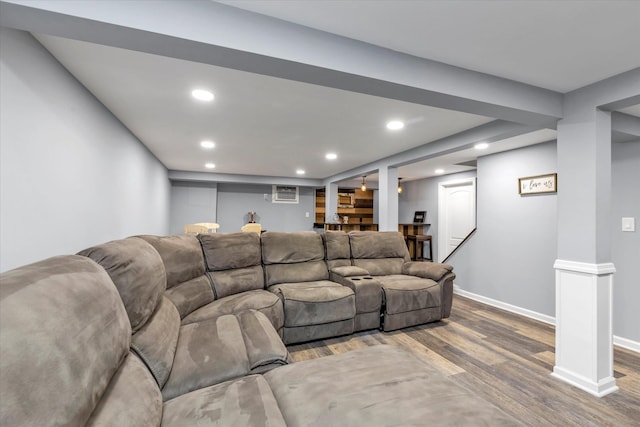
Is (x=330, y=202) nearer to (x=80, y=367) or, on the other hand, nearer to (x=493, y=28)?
(x=493, y=28)

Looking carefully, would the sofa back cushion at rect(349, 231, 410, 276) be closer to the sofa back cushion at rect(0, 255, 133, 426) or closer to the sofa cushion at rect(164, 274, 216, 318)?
the sofa cushion at rect(164, 274, 216, 318)

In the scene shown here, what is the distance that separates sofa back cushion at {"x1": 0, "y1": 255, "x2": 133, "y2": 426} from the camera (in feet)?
1.80

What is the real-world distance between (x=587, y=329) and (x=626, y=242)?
1.58 m

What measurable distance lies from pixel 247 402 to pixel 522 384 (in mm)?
2129

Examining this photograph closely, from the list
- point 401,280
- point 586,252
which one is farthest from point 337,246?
point 586,252

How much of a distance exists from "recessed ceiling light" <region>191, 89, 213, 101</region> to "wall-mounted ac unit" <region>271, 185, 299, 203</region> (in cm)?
506

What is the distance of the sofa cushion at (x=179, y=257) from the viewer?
6.70ft

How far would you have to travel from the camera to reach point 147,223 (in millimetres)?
4168

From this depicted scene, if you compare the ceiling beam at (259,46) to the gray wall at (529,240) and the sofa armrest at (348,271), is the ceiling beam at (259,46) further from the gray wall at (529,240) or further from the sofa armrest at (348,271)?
the sofa armrest at (348,271)

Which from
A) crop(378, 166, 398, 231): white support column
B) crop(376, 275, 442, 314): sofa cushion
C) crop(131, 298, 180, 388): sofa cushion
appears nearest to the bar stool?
crop(378, 166, 398, 231): white support column

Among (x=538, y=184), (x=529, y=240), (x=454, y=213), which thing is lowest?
(x=529, y=240)

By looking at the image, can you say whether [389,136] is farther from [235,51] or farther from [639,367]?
[639,367]

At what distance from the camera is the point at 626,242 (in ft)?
9.62

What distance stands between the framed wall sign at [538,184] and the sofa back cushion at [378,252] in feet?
5.79
